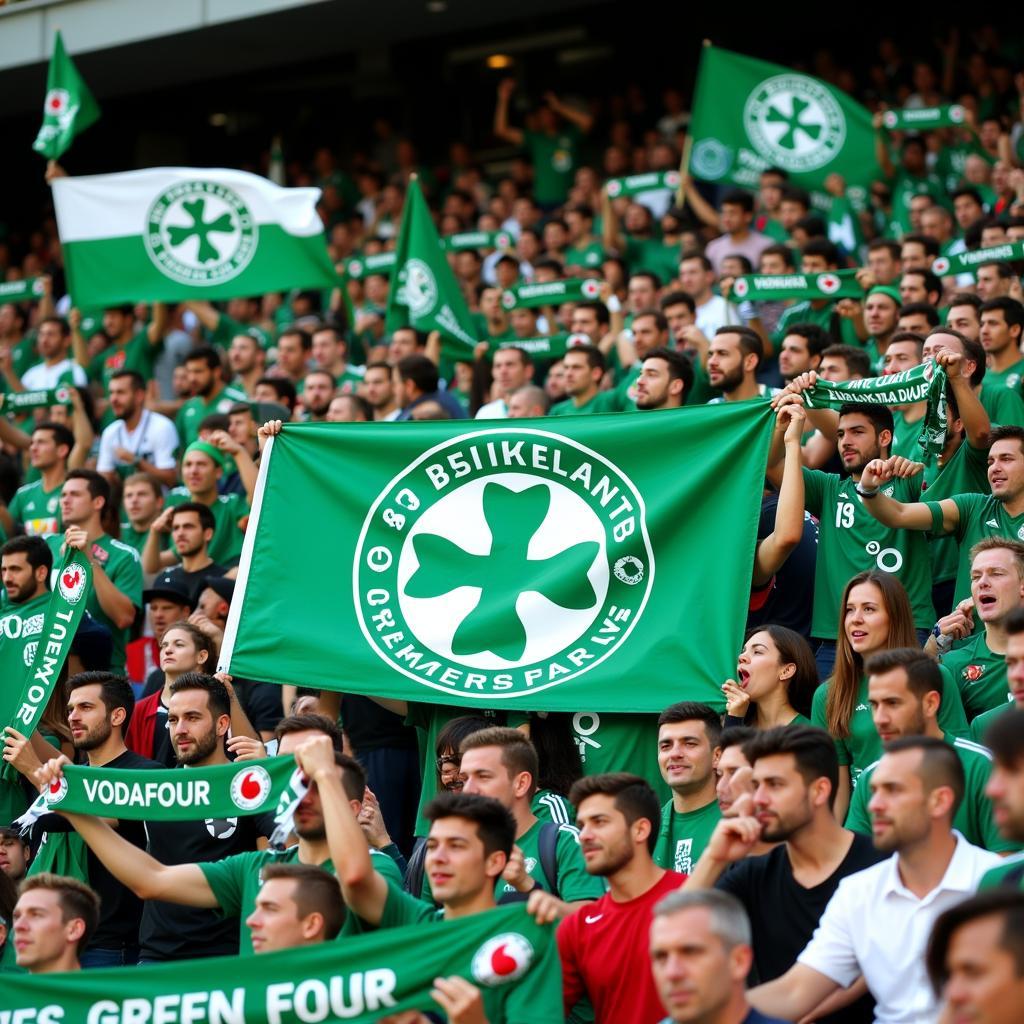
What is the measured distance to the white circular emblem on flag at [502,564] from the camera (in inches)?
306

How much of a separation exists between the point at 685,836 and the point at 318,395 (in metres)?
5.92

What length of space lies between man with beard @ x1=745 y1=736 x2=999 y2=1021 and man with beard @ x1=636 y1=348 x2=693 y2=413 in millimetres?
4319

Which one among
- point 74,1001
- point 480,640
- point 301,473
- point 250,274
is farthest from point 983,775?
point 250,274

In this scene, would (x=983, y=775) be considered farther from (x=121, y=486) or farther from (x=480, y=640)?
(x=121, y=486)

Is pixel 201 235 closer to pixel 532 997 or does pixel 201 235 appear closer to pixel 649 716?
pixel 649 716

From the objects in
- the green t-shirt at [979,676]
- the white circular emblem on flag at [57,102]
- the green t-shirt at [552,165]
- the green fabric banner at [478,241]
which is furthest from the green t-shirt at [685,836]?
the green t-shirt at [552,165]

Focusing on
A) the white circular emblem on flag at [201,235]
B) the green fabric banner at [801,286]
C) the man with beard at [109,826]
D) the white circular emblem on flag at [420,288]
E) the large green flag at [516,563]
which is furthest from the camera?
the white circular emblem on flag at [420,288]

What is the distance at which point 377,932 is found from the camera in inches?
221

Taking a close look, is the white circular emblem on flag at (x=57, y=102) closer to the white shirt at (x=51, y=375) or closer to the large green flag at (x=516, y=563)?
the white shirt at (x=51, y=375)

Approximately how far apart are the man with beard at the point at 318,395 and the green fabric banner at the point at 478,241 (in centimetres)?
393

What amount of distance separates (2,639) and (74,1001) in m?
3.64

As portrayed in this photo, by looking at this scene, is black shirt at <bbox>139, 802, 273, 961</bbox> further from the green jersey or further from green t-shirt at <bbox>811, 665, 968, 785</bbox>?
the green jersey

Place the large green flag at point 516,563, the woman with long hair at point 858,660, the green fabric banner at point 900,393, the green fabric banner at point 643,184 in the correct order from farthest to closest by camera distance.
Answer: the green fabric banner at point 643,184, the green fabric banner at point 900,393, the large green flag at point 516,563, the woman with long hair at point 858,660

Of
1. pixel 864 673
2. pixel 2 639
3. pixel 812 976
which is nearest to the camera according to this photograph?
pixel 812 976
